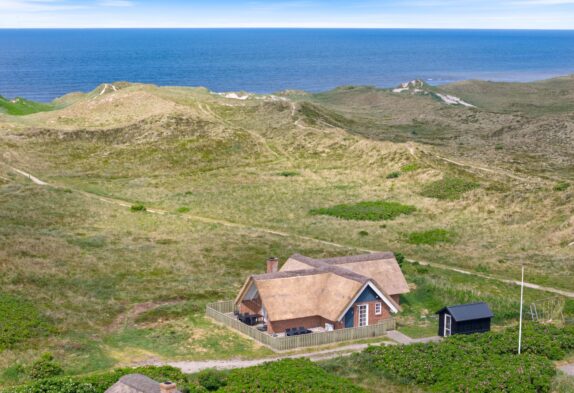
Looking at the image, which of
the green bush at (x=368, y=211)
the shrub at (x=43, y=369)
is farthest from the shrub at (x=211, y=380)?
the green bush at (x=368, y=211)

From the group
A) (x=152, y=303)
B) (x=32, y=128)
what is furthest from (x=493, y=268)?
(x=32, y=128)

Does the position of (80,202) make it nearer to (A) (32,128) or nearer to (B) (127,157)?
(B) (127,157)

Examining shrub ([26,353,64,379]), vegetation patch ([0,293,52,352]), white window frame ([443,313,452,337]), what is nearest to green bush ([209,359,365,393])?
shrub ([26,353,64,379])

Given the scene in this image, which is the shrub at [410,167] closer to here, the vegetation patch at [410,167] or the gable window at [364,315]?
the vegetation patch at [410,167]

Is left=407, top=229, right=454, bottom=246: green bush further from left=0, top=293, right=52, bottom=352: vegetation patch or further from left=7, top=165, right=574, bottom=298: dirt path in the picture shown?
left=0, top=293, right=52, bottom=352: vegetation patch

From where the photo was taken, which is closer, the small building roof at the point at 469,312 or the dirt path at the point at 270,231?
the small building roof at the point at 469,312

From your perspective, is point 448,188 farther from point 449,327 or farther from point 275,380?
point 275,380
